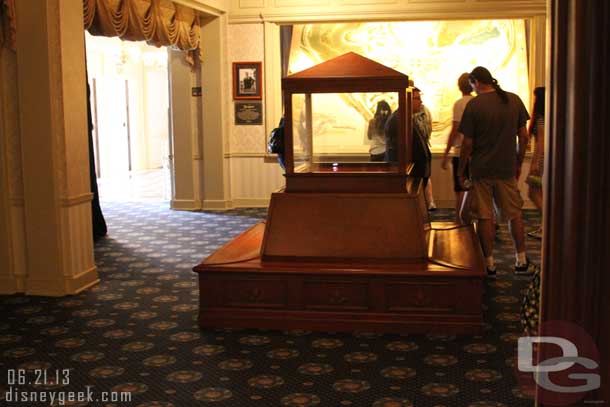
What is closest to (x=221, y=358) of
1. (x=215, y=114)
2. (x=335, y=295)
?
(x=335, y=295)

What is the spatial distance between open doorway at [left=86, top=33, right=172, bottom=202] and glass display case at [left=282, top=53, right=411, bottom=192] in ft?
26.9

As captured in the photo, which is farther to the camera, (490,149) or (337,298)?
(490,149)

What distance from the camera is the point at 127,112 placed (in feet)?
59.3

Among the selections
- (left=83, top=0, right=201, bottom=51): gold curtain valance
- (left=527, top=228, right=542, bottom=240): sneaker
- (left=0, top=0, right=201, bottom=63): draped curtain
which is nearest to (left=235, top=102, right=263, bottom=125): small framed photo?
(left=0, top=0, right=201, bottom=63): draped curtain

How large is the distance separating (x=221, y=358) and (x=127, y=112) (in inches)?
591

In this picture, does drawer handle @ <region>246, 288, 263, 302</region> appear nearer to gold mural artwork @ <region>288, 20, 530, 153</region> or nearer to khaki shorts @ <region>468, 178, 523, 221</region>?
khaki shorts @ <region>468, 178, 523, 221</region>

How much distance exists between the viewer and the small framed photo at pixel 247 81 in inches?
403

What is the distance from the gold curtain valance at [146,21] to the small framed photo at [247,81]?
729 mm

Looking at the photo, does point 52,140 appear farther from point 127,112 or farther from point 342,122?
point 127,112

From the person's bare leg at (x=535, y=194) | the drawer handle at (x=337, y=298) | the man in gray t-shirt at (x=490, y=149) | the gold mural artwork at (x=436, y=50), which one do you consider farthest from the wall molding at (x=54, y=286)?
the gold mural artwork at (x=436, y=50)

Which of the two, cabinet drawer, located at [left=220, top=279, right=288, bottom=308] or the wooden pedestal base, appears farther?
cabinet drawer, located at [left=220, top=279, right=288, bottom=308]

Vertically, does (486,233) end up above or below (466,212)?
below

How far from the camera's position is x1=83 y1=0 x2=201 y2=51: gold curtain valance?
287 inches

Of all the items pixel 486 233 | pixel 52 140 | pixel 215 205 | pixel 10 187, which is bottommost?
pixel 215 205
